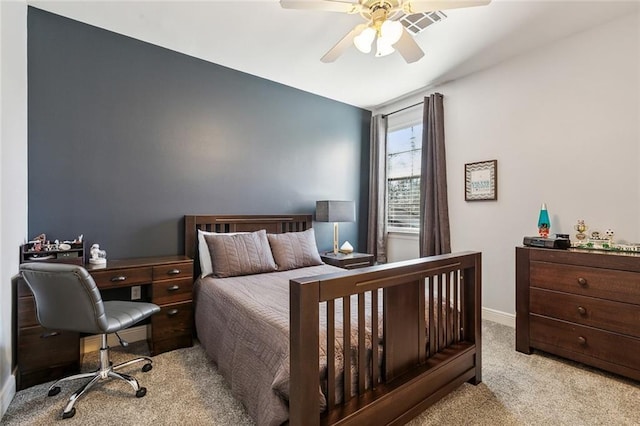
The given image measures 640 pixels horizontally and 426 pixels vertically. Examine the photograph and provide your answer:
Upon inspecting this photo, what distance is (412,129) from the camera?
4.05 m

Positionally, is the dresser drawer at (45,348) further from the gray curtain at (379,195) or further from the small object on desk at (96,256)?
the gray curtain at (379,195)

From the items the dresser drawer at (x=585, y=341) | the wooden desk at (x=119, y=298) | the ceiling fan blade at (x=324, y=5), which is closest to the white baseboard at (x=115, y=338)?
the wooden desk at (x=119, y=298)

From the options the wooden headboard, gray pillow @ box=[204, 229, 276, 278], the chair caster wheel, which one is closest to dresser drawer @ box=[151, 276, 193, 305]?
gray pillow @ box=[204, 229, 276, 278]

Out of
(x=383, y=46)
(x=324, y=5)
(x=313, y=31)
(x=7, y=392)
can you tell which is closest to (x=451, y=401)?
(x=383, y=46)

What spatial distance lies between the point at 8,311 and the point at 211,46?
8.48ft

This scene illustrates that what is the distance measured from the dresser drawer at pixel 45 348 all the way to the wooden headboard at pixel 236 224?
3.53ft

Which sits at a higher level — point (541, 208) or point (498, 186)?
point (498, 186)

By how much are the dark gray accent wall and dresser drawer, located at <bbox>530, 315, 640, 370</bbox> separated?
8.80ft

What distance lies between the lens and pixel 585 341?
216 centimetres

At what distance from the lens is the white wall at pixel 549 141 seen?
7.73 feet

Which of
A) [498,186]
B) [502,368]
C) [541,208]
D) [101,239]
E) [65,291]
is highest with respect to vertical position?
[498,186]

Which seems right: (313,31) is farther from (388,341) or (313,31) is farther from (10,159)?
(388,341)

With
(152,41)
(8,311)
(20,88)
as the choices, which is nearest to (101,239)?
(8,311)

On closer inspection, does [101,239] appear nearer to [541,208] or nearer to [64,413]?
[64,413]
